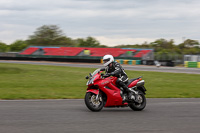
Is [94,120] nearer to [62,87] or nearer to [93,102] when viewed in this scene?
[93,102]

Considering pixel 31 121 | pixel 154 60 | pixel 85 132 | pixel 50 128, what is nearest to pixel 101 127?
pixel 85 132

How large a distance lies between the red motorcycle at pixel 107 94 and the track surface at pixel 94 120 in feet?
0.86

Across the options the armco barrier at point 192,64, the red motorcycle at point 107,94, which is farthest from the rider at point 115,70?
the armco barrier at point 192,64

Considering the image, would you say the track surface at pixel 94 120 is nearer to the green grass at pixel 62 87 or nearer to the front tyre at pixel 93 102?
the front tyre at pixel 93 102

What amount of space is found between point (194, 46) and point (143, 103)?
308 ft

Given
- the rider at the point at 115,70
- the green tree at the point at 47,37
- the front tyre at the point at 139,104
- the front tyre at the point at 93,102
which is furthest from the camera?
the green tree at the point at 47,37

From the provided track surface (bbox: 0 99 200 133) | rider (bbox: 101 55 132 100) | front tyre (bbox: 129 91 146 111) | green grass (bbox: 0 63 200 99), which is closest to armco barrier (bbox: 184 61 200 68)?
green grass (bbox: 0 63 200 99)

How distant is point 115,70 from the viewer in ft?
26.9

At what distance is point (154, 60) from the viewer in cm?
4766

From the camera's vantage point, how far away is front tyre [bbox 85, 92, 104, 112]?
7.93m

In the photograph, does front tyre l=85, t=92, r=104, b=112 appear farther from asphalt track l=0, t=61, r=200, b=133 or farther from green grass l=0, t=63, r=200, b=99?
green grass l=0, t=63, r=200, b=99

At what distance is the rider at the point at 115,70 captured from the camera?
8.11m

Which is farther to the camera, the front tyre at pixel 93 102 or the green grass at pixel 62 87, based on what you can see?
the green grass at pixel 62 87

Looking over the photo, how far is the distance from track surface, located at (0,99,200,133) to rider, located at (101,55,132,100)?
0.79m
